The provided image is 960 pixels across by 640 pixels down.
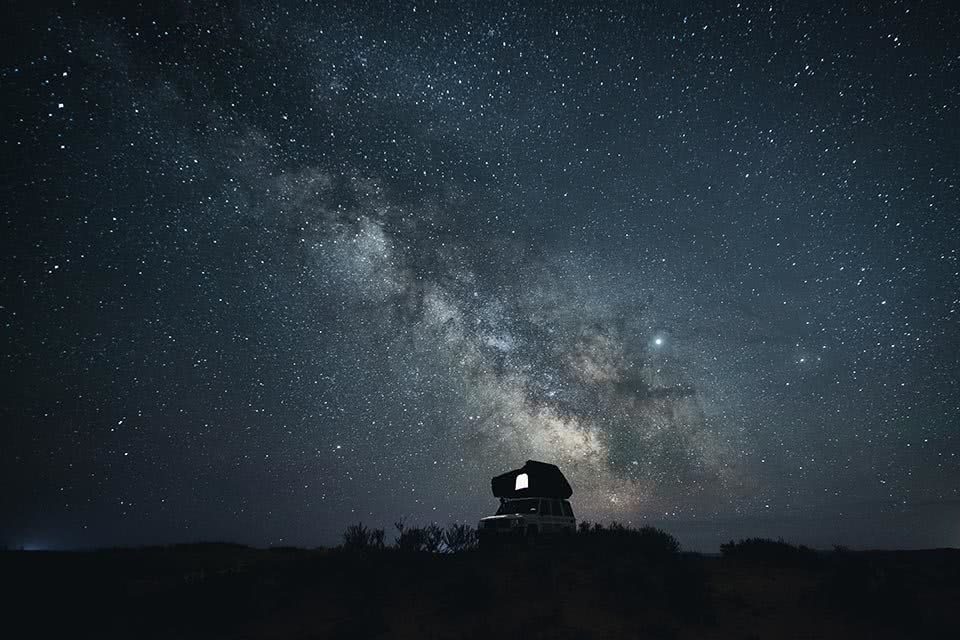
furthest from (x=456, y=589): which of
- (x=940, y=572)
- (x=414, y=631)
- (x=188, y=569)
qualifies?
(x=940, y=572)

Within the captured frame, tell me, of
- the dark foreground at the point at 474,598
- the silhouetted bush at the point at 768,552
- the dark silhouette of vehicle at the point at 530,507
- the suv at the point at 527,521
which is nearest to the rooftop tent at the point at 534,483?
the dark silhouette of vehicle at the point at 530,507

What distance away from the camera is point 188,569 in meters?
15.1

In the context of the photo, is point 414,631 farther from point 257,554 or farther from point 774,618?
point 257,554

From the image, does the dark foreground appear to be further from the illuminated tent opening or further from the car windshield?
the illuminated tent opening

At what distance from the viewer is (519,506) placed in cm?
1778

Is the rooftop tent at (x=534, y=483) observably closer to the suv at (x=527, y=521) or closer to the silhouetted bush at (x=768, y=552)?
the suv at (x=527, y=521)

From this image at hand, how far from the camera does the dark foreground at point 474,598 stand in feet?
34.5

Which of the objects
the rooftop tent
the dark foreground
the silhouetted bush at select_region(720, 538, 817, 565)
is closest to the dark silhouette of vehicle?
the rooftop tent

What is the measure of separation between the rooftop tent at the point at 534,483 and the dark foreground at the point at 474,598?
14.0 feet

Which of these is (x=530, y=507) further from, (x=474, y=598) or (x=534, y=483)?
(x=474, y=598)

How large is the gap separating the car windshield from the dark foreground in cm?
220

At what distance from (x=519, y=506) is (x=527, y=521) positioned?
1158 millimetres

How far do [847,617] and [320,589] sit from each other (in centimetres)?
1307

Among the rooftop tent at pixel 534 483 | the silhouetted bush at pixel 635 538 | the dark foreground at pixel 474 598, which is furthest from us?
the rooftop tent at pixel 534 483
